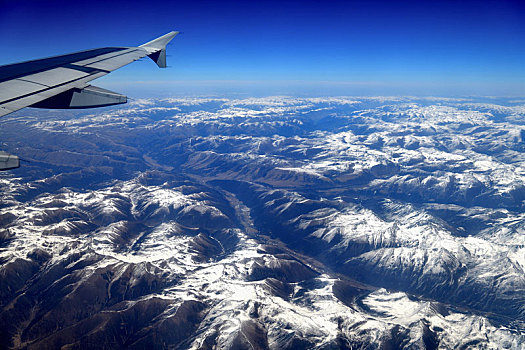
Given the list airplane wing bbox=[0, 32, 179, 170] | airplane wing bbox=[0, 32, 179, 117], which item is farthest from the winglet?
airplane wing bbox=[0, 32, 179, 117]

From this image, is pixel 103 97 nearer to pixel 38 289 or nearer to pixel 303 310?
pixel 303 310

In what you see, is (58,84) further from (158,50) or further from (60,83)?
(158,50)

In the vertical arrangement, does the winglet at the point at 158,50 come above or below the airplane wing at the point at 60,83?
above

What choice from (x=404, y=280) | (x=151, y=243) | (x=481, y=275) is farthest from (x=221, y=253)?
(x=481, y=275)

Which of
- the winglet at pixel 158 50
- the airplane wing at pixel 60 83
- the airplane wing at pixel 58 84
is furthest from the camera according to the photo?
the winglet at pixel 158 50

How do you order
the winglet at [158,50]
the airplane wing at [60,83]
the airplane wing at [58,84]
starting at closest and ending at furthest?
1. the airplane wing at [58,84]
2. the airplane wing at [60,83]
3. the winglet at [158,50]

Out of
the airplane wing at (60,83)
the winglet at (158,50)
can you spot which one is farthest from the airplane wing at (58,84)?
the winglet at (158,50)

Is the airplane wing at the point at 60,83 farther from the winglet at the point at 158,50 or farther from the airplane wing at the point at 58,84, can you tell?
the winglet at the point at 158,50

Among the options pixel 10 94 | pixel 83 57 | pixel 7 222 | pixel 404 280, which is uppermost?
pixel 83 57

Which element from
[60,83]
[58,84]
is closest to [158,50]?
[60,83]
